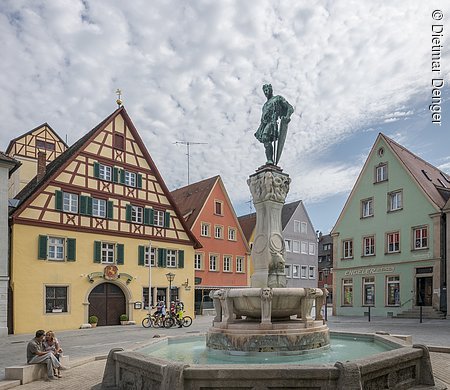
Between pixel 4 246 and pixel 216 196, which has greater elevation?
pixel 216 196

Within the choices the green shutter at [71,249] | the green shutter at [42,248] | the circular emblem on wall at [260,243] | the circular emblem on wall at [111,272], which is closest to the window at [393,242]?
the circular emblem on wall at [111,272]

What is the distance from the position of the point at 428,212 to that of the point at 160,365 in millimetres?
27775

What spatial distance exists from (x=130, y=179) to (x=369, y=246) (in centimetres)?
1760

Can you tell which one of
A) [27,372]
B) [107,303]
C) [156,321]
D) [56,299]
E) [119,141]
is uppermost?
[119,141]

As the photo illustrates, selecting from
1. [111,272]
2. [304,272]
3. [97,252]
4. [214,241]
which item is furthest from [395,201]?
[304,272]

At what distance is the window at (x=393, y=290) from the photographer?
32.5m

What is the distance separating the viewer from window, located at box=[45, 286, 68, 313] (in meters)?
25.9

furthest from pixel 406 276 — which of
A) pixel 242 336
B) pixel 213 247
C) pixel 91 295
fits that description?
pixel 242 336

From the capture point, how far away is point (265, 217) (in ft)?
40.9

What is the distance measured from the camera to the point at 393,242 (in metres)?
33.6

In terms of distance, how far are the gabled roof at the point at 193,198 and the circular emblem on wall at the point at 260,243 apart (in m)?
26.8

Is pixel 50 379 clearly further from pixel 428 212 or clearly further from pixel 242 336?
pixel 428 212

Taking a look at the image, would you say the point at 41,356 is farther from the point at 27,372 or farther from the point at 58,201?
the point at 58,201

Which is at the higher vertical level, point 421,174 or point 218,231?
point 421,174
